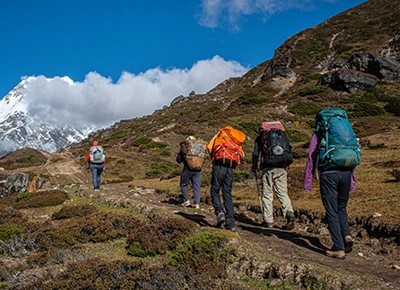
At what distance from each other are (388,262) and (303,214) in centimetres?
263

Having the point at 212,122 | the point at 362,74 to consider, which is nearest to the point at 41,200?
the point at 212,122

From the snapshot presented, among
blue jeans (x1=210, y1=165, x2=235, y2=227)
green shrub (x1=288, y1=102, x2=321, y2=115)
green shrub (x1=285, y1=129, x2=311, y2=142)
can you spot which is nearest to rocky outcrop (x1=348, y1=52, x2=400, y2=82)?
green shrub (x1=288, y1=102, x2=321, y2=115)

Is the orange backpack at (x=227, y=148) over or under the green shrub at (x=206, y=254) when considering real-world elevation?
over

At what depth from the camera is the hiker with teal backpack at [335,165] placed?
4.20 meters

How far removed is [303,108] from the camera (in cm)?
3484

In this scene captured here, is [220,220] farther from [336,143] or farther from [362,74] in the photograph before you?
[362,74]

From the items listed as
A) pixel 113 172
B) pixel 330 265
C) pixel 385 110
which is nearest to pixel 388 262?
pixel 330 265

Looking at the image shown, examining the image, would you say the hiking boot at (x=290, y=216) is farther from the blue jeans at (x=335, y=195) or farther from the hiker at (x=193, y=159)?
the hiker at (x=193, y=159)

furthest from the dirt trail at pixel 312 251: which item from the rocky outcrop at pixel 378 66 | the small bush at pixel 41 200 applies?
the rocky outcrop at pixel 378 66

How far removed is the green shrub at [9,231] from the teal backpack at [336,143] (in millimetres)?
5453

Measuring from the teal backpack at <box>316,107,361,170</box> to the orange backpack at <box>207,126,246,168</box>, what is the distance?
184 centimetres

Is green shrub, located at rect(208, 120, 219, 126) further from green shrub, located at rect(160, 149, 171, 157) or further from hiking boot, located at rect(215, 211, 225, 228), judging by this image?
hiking boot, located at rect(215, 211, 225, 228)

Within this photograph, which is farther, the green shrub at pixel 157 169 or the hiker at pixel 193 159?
the green shrub at pixel 157 169

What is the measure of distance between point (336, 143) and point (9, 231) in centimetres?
594
